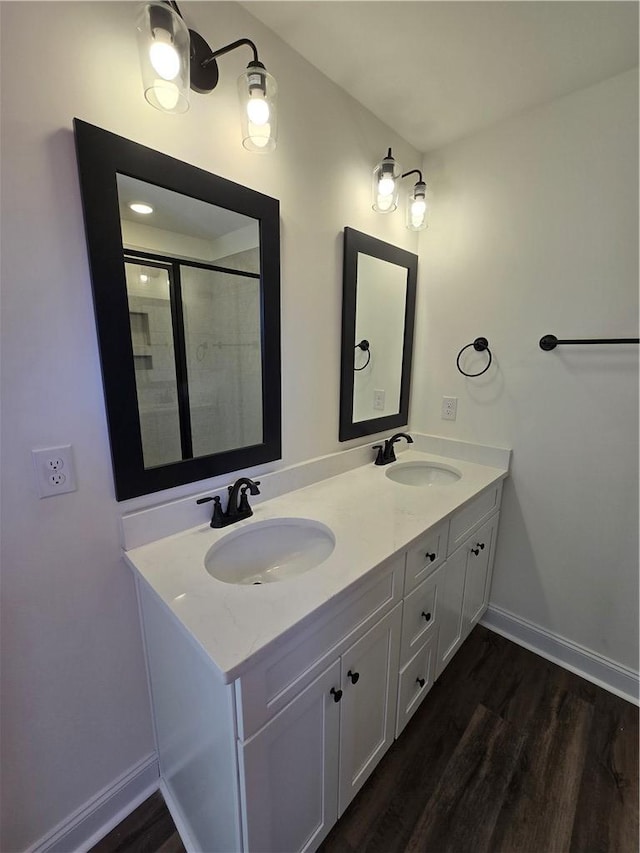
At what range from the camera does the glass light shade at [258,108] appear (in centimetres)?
96

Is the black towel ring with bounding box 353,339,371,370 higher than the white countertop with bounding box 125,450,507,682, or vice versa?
the black towel ring with bounding box 353,339,371,370

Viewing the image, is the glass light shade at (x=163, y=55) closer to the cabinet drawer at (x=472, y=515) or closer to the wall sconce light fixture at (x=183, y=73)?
the wall sconce light fixture at (x=183, y=73)

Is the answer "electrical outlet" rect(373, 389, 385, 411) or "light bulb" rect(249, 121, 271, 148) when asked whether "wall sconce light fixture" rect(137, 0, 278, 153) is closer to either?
"light bulb" rect(249, 121, 271, 148)

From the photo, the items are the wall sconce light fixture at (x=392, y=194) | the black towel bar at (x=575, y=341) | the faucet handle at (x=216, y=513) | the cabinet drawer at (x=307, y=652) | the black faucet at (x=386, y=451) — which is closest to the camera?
the cabinet drawer at (x=307, y=652)

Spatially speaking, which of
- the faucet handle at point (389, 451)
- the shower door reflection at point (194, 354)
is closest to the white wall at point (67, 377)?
the shower door reflection at point (194, 354)

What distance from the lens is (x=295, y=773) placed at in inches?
33.1

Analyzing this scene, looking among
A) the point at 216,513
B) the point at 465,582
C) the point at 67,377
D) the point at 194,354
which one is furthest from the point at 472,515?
the point at 67,377

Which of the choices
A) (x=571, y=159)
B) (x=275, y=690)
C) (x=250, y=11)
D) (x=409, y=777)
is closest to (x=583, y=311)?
(x=571, y=159)

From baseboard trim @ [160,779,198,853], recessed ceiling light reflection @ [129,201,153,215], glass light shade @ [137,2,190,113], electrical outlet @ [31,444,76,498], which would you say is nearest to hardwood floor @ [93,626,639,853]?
baseboard trim @ [160,779,198,853]

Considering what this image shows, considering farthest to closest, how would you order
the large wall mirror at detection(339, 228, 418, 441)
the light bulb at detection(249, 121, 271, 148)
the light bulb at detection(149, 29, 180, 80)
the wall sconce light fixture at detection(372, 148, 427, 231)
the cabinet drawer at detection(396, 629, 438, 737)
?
the large wall mirror at detection(339, 228, 418, 441) → the wall sconce light fixture at detection(372, 148, 427, 231) → the cabinet drawer at detection(396, 629, 438, 737) → the light bulb at detection(249, 121, 271, 148) → the light bulb at detection(149, 29, 180, 80)

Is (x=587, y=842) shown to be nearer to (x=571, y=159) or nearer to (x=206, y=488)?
(x=206, y=488)

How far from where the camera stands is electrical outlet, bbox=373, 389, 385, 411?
180 centimetres

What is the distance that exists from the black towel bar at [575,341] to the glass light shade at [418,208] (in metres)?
0.77

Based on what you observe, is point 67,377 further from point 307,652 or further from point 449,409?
point 449,409
